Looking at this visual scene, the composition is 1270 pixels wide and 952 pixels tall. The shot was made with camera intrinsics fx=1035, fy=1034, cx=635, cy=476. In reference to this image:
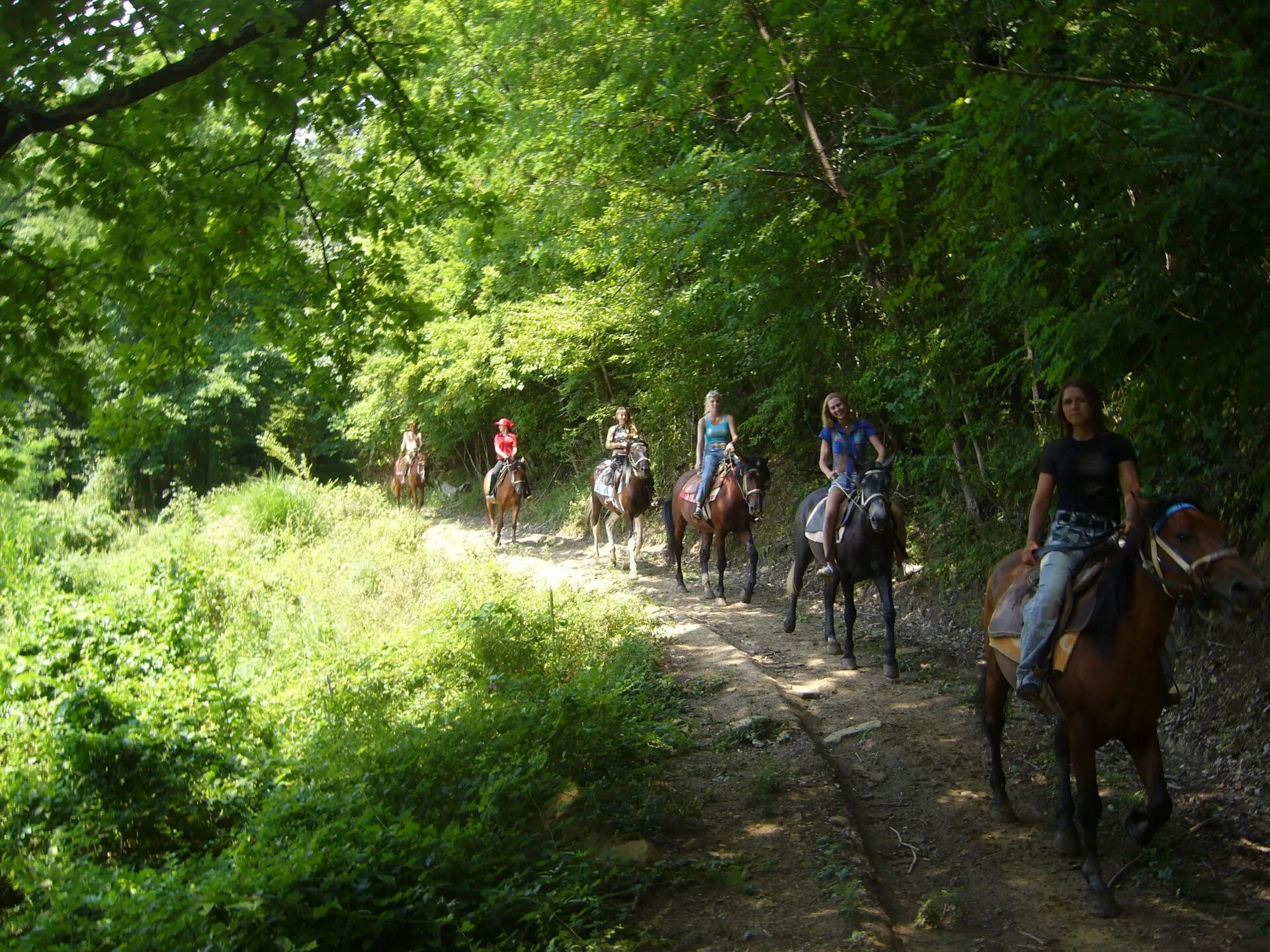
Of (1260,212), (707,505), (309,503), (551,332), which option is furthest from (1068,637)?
(309,503)

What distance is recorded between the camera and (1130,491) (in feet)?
16.5

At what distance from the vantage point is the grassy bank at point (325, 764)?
432 centimetres

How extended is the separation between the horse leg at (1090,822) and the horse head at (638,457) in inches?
475

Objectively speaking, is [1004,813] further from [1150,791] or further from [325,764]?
[325,764]

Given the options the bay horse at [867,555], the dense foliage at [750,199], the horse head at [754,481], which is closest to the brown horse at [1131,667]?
the dense foliage at [750,199]

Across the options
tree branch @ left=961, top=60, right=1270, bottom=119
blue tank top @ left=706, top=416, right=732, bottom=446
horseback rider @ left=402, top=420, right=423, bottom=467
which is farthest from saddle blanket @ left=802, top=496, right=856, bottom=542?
horseback rider @ left=402, top=420, right=423, bottom=467

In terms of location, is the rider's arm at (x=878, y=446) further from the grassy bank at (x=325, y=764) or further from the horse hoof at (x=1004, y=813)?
the horse hoof at (x=1004, y=813)

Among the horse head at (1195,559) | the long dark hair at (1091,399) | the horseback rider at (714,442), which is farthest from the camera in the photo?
the horseback rider at (714,442)

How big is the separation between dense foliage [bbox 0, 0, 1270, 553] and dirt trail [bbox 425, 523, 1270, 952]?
7.47 feet

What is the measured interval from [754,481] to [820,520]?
3032 mm

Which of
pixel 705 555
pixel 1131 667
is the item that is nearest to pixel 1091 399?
pixel 1131 667

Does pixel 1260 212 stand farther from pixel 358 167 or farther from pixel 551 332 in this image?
pixel 551 332

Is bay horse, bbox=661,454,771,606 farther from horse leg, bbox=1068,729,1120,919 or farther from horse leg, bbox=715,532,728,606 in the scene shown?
horse leg, bbox=1068,729,1120,919

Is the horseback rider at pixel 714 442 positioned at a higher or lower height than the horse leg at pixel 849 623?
higher
